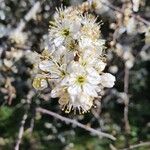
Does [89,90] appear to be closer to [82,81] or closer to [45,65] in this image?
[82,81]

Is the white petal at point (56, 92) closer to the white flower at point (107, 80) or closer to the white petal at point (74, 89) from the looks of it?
the white petal at point (74, 89)

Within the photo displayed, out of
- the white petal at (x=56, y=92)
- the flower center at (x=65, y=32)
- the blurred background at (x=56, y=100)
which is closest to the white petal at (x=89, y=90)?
the white petal at (x=56, y=92)

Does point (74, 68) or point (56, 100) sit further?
point (56, 100)

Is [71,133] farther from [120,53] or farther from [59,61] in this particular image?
[59,61]

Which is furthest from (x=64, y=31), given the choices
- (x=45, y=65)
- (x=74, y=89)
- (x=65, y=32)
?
(x=74, y=89)

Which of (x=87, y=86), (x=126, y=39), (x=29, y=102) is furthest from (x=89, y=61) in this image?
(x=126, y=39)
